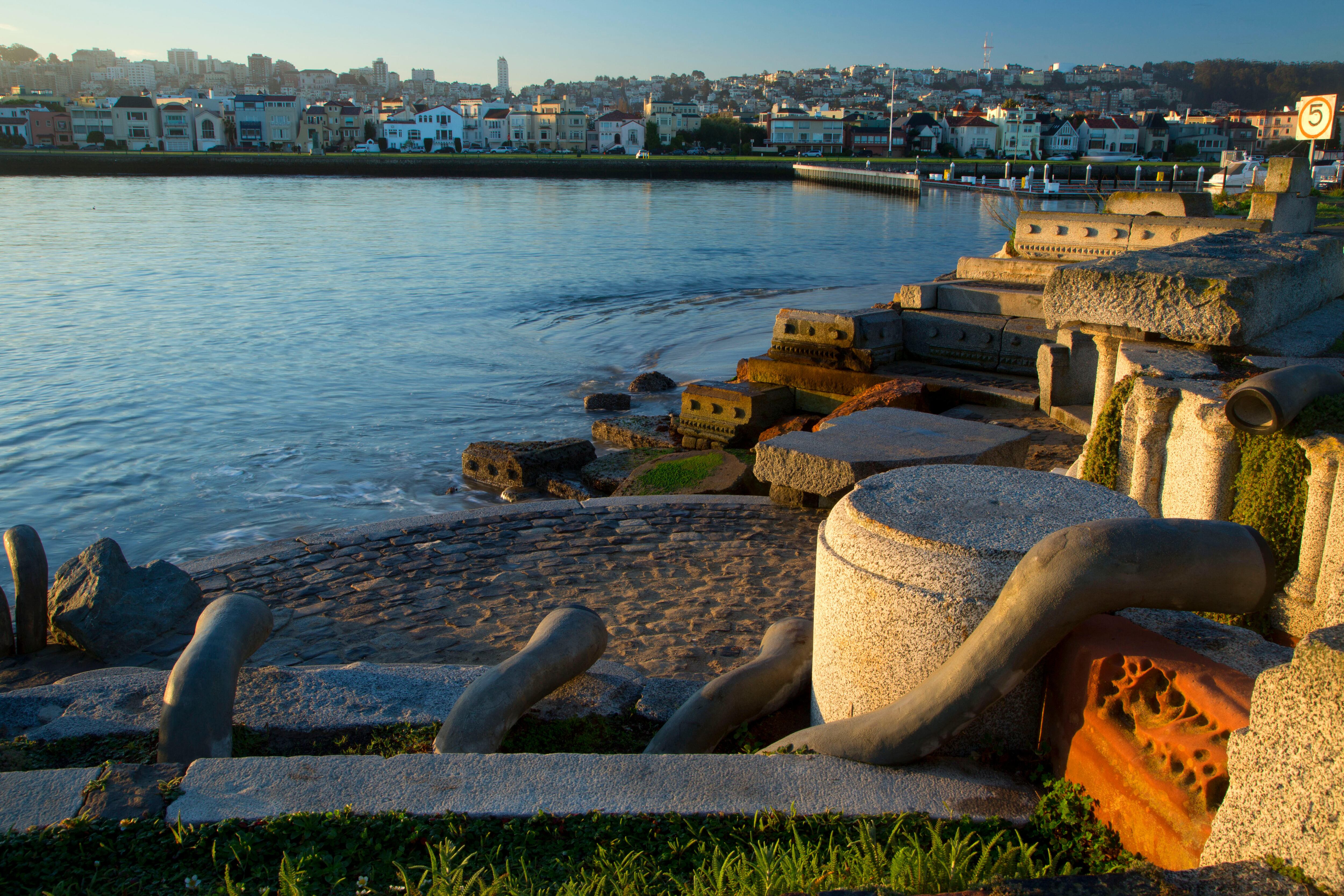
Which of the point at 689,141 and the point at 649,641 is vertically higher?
the point at 689,141

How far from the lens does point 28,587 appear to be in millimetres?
5000

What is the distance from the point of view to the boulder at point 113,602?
16.5 feet

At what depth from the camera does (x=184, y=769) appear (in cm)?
293

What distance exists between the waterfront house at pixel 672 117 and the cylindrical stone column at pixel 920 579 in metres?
133

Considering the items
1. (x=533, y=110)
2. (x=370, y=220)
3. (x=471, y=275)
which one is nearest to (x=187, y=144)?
(x=533, y=110)

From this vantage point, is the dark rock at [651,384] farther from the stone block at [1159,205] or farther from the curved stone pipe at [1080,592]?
the curved stone pipe at [1080,592]

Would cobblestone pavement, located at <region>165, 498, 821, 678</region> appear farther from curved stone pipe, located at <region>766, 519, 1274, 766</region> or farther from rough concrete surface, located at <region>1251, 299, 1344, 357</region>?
rough concrete surface, located at <region>1251, 299, 1344, 357</region>

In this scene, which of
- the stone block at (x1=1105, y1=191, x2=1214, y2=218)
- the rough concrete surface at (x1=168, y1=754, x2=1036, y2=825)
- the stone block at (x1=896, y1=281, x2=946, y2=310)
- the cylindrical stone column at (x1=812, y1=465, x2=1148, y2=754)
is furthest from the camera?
the stone block at (x1=1105, y1=191, x2=1214, y2=218)

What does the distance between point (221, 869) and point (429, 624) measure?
2780 mm

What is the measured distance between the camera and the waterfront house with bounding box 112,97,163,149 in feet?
361

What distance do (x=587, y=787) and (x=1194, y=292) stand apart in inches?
134

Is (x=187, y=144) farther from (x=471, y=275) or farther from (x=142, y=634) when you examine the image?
(x=142, y=634)

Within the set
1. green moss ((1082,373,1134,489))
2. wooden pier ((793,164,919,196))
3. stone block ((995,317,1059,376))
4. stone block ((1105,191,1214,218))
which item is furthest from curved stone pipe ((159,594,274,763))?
wooden pier ((793,164,919,196))

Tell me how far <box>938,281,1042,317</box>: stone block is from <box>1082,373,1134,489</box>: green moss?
640 cm
